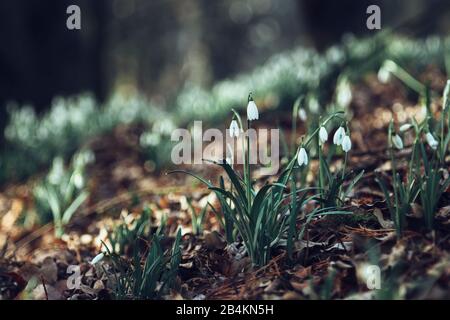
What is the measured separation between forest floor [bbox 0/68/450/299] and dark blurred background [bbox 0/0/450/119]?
2.18m

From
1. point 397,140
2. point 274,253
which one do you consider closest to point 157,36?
point 397,140

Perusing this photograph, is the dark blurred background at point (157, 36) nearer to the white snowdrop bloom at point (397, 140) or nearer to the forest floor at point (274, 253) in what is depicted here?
the forest floor at point (274, 253)

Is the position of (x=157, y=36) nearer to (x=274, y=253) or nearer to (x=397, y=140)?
(x=397, y=140)

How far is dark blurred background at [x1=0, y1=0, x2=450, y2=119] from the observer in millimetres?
5652

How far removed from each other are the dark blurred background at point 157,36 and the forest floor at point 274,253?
7.16 feet

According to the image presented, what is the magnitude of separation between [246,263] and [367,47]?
3.34 metres

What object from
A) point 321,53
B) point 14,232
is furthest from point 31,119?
point 321,53

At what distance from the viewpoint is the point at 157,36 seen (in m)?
17.2

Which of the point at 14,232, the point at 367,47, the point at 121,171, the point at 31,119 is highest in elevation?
the point at 367,47

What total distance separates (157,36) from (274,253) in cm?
1593

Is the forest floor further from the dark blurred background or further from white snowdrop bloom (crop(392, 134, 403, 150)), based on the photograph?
the dark blurred background

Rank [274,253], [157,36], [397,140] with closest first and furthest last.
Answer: [274,253] → [397,140] → [157,36]

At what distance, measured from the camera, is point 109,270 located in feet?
7.03
